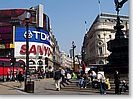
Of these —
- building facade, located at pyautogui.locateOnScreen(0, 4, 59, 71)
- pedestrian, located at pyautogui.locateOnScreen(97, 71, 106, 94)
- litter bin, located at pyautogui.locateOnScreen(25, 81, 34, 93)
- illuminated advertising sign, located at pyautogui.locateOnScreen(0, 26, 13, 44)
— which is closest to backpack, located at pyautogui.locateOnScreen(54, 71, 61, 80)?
building facade, located at pyautogui.locateOnScreen(0, 4, 59, 71)

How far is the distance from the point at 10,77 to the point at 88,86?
7.57 meters

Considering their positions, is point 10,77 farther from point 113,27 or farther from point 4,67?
point 113,27

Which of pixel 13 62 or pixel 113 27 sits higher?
pixel 113 27

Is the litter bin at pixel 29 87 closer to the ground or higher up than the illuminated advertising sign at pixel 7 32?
closer to the ground

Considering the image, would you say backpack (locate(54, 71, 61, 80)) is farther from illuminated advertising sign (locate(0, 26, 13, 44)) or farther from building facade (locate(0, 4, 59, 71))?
illuminated advertising sign (locate(0, 26, 13, 44))

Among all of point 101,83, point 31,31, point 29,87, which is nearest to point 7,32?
point 31,31

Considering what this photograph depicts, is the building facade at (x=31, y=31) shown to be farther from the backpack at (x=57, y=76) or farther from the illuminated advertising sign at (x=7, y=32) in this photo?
the backpack at (x=57, y=76)

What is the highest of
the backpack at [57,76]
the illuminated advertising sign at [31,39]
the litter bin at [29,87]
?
the illuminated advertising sign at [31,39]

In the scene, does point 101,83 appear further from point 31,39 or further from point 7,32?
point 7,32

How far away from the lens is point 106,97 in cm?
816

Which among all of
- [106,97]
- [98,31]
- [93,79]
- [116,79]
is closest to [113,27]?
[98,31]

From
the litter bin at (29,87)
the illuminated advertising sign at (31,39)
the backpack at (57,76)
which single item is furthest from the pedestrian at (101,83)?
the illuminated advertising sign at (31,39)

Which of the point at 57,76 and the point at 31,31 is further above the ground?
the point at 31,31

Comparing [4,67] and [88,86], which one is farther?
[4,67]
